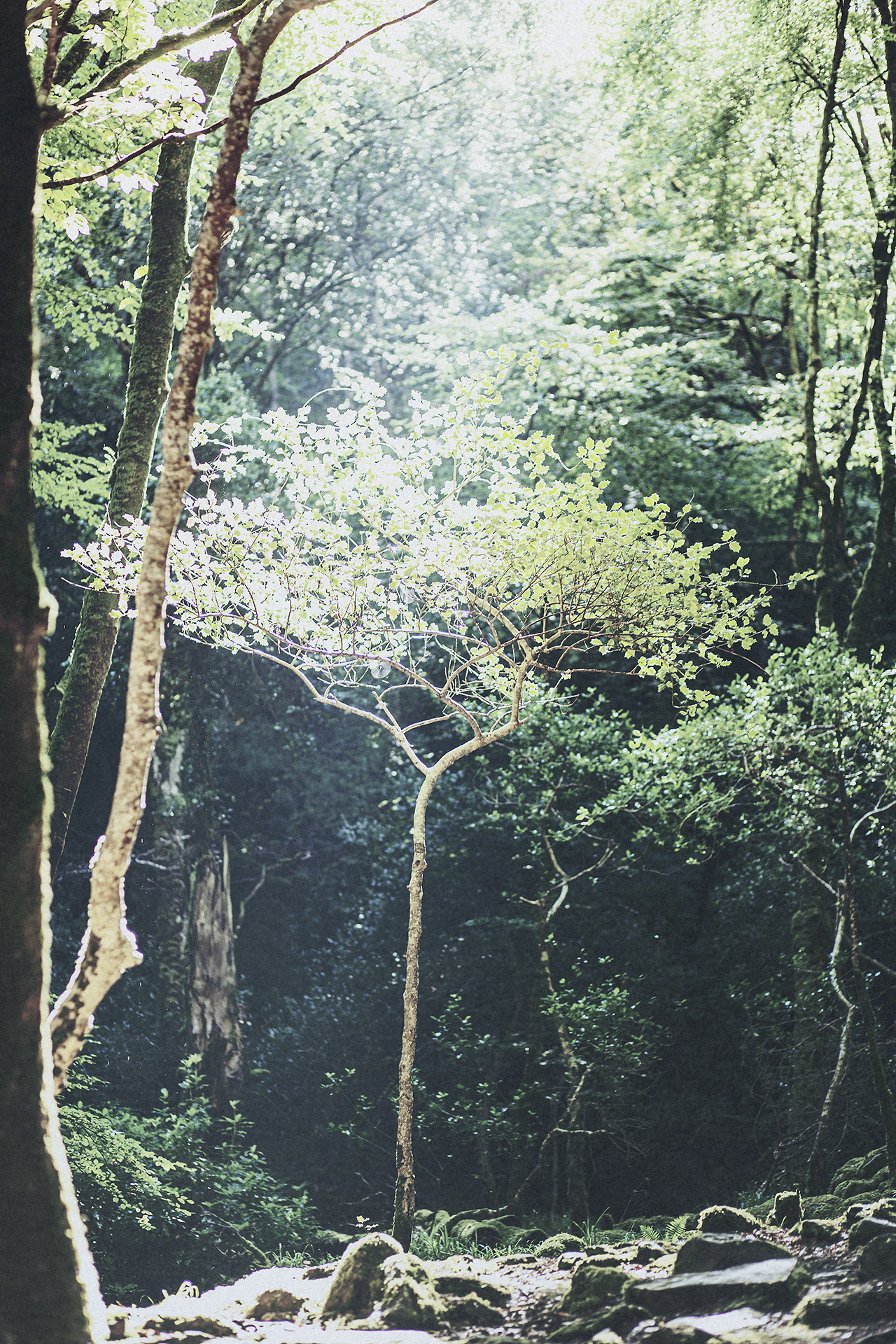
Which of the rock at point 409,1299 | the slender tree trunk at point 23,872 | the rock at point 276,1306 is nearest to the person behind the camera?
the slender tree trunk at point 23,872

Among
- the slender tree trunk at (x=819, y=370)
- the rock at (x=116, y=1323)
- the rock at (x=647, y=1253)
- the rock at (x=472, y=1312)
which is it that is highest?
the slender tree trunk at (x=819, y=370)

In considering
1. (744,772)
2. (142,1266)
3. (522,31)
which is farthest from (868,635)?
(522,31)

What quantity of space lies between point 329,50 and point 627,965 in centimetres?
966

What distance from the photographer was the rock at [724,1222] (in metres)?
5.70

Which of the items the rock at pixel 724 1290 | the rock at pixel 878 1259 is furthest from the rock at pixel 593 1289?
the rock at pixel 878 1259

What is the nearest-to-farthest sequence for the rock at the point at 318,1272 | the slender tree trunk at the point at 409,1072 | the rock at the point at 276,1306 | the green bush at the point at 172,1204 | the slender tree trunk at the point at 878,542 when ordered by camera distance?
the rock at the point at 276,1306
the slender tree trunk at the point at 409,1072
the rock at the point at 318,1272
the green bush at the point at 172,1204
the slender tree trunk at the point at 878,542

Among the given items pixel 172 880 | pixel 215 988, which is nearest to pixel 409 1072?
pixel 215 988

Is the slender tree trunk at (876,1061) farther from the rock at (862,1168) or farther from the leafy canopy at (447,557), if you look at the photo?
the leafy canopy at (447,557)

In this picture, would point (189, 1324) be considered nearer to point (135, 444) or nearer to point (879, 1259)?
point (879, 1259)

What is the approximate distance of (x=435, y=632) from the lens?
688cm

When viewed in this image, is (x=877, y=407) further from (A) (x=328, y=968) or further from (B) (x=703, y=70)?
(A) (x=328, y=968)

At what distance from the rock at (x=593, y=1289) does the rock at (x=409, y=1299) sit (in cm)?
37

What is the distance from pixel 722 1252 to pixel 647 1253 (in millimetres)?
977

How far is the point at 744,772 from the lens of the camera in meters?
7.65
